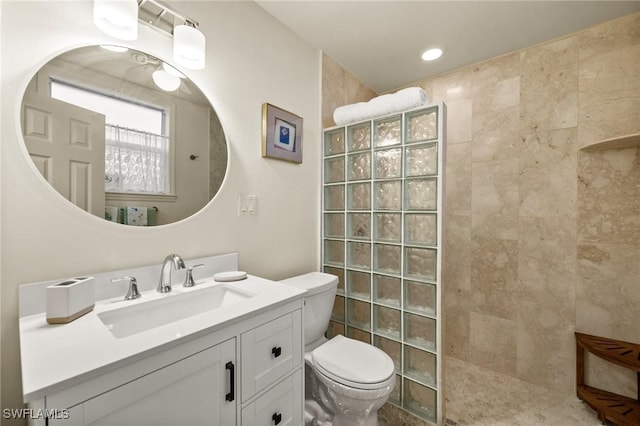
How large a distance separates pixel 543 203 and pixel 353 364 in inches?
64.7

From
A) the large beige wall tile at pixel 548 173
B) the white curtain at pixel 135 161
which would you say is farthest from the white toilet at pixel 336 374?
the large beige wall tile at pixel 548 173

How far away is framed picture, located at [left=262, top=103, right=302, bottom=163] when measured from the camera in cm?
149

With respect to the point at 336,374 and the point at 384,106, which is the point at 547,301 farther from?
the point at 384,106

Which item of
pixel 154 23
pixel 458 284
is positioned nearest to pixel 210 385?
pixel 154 23

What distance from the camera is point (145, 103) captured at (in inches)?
42.3

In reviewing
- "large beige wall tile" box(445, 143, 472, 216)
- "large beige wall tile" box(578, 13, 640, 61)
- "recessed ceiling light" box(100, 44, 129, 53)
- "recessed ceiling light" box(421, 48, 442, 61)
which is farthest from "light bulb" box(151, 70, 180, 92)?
"large beige wall tile" box(578, 13, 640, 61)

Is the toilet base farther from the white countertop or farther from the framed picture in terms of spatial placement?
the framed picture

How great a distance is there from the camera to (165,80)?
3.69 ft

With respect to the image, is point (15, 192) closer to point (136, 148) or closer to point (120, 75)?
point (136, 148)

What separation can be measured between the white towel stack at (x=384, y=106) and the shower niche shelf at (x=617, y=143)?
3.26ft

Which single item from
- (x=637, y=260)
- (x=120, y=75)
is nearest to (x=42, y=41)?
(x=120, y=75)

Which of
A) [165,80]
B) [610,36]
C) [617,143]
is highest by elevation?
[610,36]

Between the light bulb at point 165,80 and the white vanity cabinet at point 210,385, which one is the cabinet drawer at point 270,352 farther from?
the light bulb at point 165,80

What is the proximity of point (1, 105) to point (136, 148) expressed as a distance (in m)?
0.35
